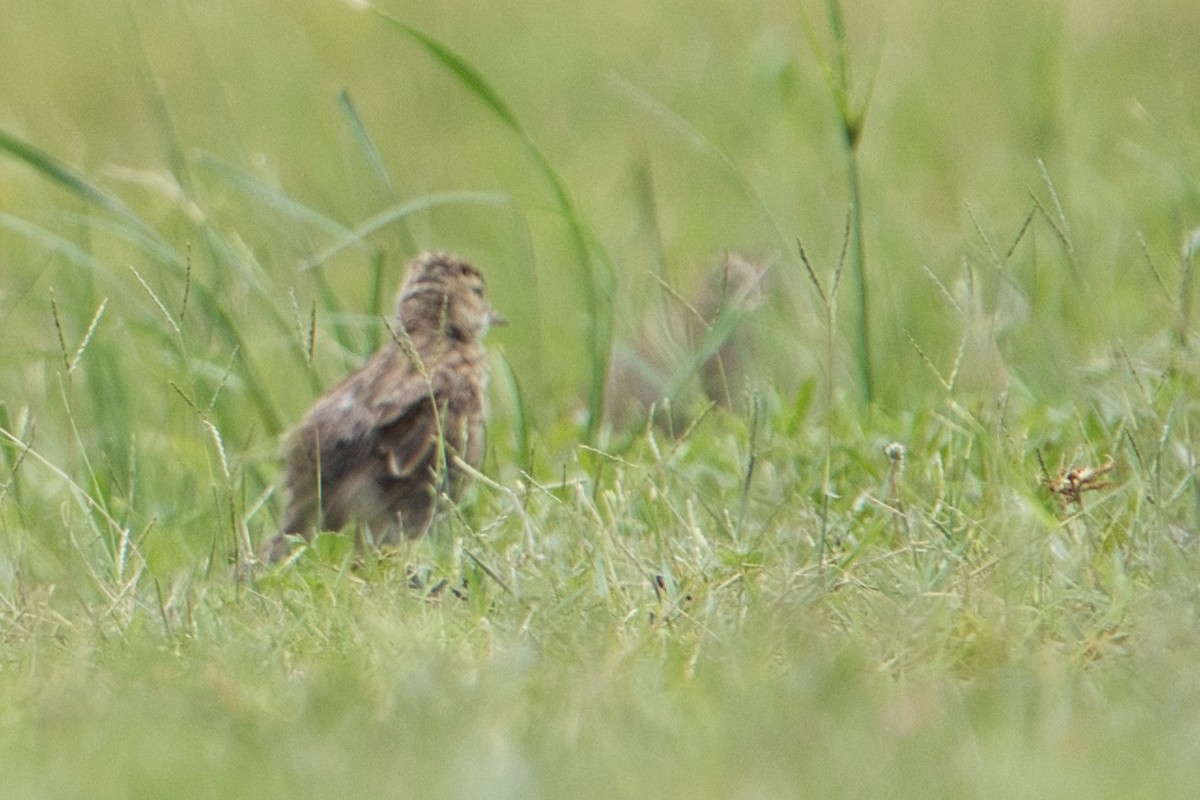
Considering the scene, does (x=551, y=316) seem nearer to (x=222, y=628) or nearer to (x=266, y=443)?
(x=266, y=443)

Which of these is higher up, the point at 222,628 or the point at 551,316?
the point at 222,628

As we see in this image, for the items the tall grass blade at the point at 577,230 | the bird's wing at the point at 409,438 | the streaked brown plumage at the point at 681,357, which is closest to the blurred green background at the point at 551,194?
the tall grass blade at the point at 577,230

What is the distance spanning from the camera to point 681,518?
4586 millimetres

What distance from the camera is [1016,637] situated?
12.3 ft

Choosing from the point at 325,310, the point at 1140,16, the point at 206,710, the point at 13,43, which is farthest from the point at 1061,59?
the point at 206,710

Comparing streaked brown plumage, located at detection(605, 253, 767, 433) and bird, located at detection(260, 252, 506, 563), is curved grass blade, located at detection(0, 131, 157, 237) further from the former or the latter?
streaked brown plumage, located at detection(605, 253, 767, 433)

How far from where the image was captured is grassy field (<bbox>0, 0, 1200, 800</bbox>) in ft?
10.3

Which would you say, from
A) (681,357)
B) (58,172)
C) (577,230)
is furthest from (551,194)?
(58,172)

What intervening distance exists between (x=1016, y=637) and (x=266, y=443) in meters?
2.90

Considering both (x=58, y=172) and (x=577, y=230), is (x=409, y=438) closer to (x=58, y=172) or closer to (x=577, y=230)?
(x=577, y=230)

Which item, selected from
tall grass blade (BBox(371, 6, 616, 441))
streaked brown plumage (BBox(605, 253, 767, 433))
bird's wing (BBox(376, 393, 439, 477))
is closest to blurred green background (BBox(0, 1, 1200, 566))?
tall grass blade (BBox(371, 6, 616, 441))

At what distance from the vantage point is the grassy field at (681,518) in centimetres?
314

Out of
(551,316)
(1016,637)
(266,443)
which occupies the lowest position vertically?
(551,316)

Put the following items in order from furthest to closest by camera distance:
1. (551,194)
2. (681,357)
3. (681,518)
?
(551,194)
(681,357)
(681,518)
